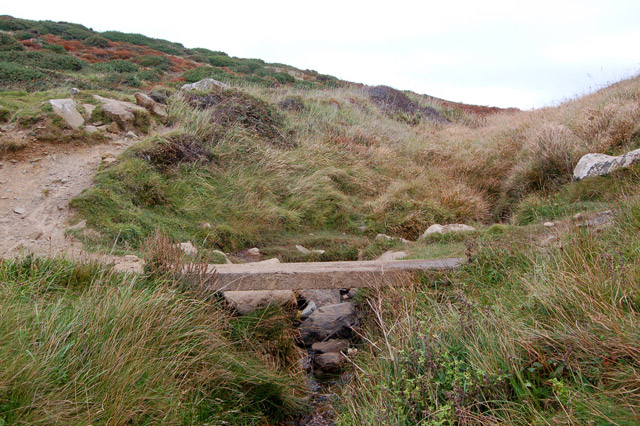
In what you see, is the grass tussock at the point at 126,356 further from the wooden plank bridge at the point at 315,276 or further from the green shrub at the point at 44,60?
the green shrub at the point at 44,60

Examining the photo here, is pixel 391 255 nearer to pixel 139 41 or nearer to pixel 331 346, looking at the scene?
pixel 331 346

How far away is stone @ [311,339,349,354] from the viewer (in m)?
4.86

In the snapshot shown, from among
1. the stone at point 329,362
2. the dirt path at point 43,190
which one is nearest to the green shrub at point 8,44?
the dirt path at point 43,190

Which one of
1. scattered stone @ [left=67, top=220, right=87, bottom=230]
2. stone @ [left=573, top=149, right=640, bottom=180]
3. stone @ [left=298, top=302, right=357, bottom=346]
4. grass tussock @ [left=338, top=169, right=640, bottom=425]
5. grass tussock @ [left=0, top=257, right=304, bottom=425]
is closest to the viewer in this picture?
grass tussock @ [left=338, top=169, right=640, bottom=425]

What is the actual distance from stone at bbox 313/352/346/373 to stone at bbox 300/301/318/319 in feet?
2.79

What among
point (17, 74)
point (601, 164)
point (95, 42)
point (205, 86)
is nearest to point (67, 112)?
point (205, 86)

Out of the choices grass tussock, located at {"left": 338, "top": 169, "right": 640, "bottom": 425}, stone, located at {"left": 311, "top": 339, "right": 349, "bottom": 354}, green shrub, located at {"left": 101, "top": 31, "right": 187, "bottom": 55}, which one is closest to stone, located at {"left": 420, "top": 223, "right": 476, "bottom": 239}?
stone, located at {"left": 311, "top": 339, "right": 349, "bottom": 354}

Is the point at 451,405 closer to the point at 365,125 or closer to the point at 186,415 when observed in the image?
the point at 186,415

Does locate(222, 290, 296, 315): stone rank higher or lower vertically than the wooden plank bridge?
lower

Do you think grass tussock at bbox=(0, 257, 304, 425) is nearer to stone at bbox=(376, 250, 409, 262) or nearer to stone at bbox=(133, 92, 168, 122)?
stone at bbox=(376, 250, 409, 262)

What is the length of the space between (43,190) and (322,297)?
4.53 metres

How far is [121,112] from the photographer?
915 cm

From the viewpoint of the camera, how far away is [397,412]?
273 cm

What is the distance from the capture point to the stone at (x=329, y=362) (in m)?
4.59
